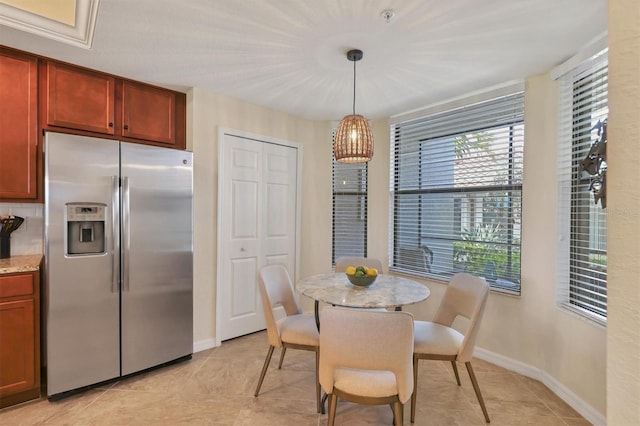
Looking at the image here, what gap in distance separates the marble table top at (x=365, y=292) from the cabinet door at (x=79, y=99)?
2.16 meters

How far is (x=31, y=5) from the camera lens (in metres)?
1.94

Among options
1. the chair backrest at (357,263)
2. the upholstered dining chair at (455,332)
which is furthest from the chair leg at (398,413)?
the chair backrest at (357,263)

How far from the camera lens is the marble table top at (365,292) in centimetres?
192

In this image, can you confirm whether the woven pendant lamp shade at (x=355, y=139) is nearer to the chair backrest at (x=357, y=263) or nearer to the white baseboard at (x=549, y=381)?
the chair backrest at (x=357, y=263)

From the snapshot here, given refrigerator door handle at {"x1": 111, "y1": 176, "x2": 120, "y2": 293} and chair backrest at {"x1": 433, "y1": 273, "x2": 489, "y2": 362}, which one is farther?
refrigerator door handle at {"x1": 111, "y1": 176, "x2": 120, "y2": 293}

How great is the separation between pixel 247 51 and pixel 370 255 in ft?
8.32

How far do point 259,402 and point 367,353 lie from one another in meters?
1.16

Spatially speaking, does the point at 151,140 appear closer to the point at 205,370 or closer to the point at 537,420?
the point at 205,370

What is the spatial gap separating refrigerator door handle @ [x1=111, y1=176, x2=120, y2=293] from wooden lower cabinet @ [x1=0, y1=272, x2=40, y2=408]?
0.44 metres

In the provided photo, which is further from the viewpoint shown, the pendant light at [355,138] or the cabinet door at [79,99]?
the cabinet door at [79,99]

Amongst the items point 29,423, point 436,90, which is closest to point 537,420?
point 436,90

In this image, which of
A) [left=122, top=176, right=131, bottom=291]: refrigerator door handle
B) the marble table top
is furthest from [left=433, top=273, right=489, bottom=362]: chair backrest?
[left=122, top=176, right=131, bottom=291]: refrigerator door handle

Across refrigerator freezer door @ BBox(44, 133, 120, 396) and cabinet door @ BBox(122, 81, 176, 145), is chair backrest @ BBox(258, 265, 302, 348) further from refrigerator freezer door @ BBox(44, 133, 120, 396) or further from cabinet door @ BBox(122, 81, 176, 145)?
cabinet door @ BBox(122, 81, 176, 145)

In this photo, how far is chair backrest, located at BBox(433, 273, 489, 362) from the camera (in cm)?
196
